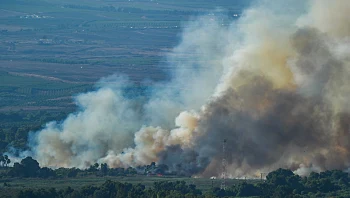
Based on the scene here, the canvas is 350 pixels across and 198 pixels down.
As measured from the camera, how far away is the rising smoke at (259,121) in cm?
8906

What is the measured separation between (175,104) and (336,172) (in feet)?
72.8

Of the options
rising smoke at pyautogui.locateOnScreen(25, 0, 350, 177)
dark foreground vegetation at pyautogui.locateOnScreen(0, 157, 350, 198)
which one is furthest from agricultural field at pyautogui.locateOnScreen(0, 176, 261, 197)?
rising smoke at pyautogui.locateOnScreen(25, 0, 350, 177)

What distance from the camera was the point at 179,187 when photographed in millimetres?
80500

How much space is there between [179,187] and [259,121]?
41.5 feet

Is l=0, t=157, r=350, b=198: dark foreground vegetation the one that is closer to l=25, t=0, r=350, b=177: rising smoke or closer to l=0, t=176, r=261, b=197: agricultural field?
l=0, t=176, r=261, b=197: agricultural field

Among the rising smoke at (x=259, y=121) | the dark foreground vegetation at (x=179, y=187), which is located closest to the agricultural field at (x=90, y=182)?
the dark foreground vegetation at (x=179, y=187)

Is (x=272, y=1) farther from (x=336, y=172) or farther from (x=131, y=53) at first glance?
(x=131, y=53)

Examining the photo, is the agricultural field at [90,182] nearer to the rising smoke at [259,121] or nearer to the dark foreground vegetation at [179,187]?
the dark foreground vegetation at [179,187]

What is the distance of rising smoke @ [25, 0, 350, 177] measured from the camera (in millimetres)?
89062

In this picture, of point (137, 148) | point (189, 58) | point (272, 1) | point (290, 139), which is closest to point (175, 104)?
point (137, 148)

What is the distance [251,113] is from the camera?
9050cm

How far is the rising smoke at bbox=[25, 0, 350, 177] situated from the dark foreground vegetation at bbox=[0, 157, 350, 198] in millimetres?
3518

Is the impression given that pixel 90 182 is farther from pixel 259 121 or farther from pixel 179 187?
pixel 259 121

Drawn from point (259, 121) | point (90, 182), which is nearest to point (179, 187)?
point (90, 182)
